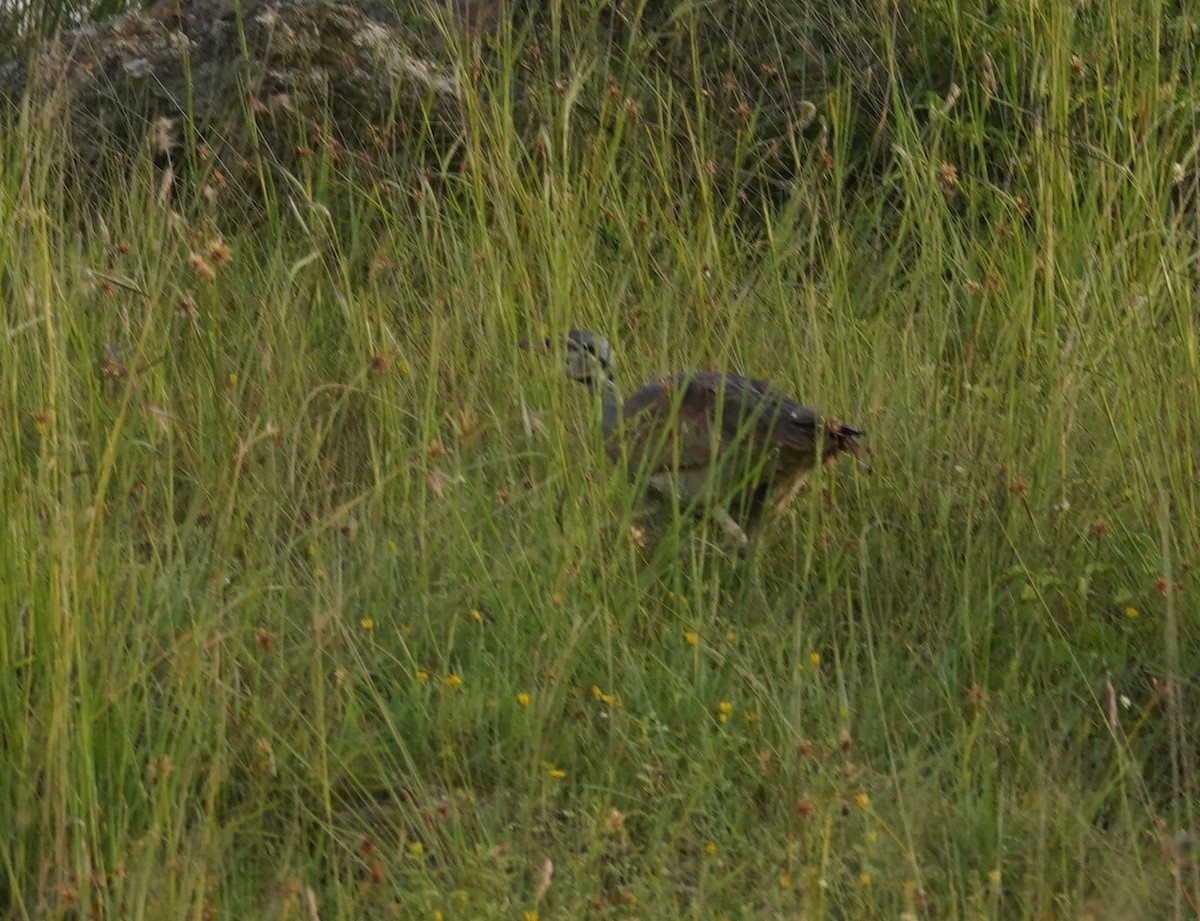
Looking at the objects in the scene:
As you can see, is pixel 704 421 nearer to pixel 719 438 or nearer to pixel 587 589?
pixel 719 438

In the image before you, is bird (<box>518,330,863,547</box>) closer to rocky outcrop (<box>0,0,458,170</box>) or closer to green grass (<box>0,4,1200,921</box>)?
green grass (<box>0,4,1200,921</box>)

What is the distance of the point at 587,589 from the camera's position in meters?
2.92

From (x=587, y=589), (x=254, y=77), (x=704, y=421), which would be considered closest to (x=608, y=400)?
(x=704, y=421)

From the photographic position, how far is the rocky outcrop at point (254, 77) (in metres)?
5.08

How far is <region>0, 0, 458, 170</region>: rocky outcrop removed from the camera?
5078 millimetres

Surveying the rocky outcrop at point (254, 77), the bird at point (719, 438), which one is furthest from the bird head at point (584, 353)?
the rocky outcrop at point (254, 77)

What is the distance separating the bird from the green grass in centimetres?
8

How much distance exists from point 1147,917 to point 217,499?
1.56 m

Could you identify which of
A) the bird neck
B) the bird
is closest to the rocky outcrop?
the bird neck

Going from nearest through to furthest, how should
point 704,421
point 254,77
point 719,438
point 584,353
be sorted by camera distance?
point 719,438 < point 704,421 < point 584,353 < point 254,77

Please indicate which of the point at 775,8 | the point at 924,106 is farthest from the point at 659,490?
the point at 775,8

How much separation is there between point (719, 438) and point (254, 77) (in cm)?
245

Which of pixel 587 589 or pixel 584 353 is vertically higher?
pixel 584 353

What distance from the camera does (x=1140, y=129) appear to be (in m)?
3.33
